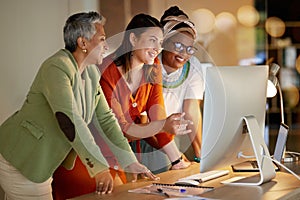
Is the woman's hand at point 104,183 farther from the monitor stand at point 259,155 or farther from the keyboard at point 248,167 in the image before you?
the keyboard at point 248,167

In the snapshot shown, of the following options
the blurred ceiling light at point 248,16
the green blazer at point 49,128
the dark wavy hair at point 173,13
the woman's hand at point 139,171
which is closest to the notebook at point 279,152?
the woman's hand at point 139,171

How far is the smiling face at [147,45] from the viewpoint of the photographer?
11.0 ft

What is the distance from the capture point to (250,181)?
281 cm

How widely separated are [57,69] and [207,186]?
90 centimetres

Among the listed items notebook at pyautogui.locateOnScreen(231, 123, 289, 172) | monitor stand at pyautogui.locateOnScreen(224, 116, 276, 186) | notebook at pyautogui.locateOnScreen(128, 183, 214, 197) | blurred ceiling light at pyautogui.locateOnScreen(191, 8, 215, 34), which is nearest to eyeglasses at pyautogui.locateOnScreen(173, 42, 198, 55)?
blurred ceiling light at pyautogui.locateOnScreen(191, 8, 215, 34)

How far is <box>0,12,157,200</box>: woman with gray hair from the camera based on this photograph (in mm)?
2766

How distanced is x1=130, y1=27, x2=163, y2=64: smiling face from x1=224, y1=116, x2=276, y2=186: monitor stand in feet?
2.88

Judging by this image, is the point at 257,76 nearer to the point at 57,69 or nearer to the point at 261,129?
the point at 261,129

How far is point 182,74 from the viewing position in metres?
3.69

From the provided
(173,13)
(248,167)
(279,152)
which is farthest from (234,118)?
(173,13)

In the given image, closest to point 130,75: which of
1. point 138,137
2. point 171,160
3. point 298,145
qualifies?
point 138,137

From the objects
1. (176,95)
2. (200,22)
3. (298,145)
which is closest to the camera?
(176,95)

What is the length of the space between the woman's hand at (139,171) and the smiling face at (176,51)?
30.1 inches

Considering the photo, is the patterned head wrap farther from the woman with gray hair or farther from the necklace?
the woman with gray hair
